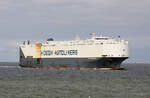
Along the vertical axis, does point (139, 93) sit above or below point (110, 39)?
below

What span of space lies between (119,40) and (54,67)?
20474 millimetres

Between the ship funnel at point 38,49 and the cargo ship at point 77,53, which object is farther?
the ship funnel at point 38,49

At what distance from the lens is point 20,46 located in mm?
132500

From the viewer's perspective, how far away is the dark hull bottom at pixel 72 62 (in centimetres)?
10500

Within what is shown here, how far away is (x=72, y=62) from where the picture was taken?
367 ft

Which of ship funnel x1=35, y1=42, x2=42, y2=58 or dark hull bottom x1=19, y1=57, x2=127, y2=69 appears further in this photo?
ship funnel x1=35, y1=42, x2=42, y2=58

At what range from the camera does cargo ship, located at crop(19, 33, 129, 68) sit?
105m

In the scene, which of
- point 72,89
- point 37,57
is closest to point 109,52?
point 37,57

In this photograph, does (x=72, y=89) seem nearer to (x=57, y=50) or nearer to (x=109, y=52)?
(x=109, y=52)

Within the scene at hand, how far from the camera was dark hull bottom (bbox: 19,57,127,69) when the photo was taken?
344 feet

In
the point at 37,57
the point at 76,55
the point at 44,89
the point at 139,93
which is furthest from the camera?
the point at 37,57

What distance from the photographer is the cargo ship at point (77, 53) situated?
104688 millimetres

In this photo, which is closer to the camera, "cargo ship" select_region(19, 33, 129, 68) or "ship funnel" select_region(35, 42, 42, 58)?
"cargo ship" select_region(19, 33, 129, 68)

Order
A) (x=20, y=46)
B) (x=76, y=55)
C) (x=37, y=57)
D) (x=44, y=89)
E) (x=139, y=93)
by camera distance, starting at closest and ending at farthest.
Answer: (x=139, y=93)
(x=44, y=89)
(x=76, y=55)
(x=37, y=57)
(x=20, y=46)
